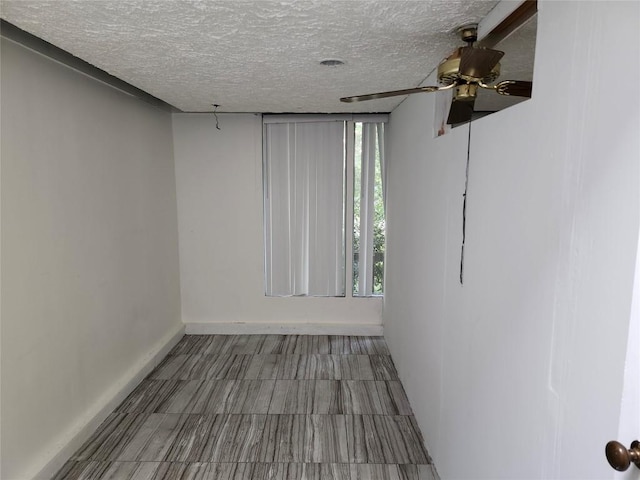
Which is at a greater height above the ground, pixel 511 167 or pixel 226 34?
pixel 226 34

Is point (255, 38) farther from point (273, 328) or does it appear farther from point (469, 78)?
point (273, 328)

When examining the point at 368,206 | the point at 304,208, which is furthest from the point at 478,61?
the point at 304,208

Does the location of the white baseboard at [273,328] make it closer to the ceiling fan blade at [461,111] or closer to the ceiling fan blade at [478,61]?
the ceiling fan blade at [461,111]

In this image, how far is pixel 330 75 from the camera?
2.29 m

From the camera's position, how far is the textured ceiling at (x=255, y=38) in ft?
4.53

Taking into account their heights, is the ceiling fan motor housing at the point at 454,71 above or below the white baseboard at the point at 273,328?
above

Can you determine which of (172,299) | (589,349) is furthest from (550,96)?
(172,299)

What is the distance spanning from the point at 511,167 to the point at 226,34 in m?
1.23

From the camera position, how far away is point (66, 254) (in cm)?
220

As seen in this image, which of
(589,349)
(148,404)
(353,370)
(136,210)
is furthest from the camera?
(353,370)

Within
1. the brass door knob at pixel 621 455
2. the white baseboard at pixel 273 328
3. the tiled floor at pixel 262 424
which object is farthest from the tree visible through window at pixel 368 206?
the brass door knob at pixel 621 455

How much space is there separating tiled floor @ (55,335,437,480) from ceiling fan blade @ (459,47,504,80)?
1948mm

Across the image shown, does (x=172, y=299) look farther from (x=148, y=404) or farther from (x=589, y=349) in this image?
(x=589, y=349)

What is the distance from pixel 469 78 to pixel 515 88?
23 centimetres
